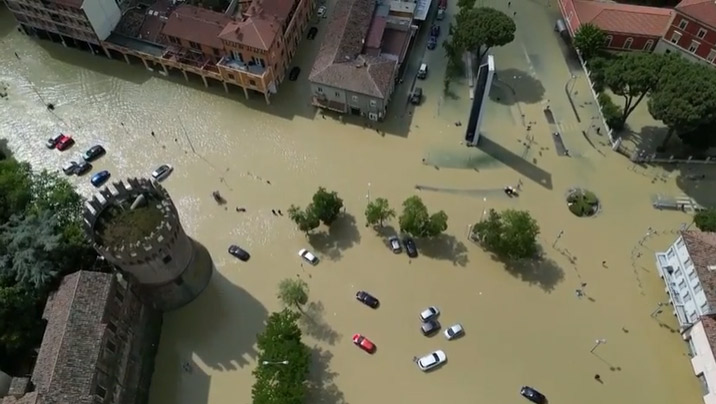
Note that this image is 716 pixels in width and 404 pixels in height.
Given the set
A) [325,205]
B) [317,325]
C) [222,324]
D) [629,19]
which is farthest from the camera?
[629,19]

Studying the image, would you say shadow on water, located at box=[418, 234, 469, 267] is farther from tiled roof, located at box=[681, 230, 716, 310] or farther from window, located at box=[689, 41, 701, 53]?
window, located at box=[689, 41, 701, 53]

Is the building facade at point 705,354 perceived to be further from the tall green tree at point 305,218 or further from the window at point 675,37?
the tall green tree at point 305,218

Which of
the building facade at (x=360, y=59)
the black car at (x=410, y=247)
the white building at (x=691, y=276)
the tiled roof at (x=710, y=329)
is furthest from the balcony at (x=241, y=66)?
the tiled roof at (x=710, y=329)

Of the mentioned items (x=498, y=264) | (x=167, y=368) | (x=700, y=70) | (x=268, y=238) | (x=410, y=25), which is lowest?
(x=167, y=368)

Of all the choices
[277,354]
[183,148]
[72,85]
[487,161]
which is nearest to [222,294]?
[277,354]

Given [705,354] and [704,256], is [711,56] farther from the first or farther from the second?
[705,354]

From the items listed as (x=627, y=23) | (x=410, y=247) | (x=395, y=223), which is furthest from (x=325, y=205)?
(x=627, y=23)

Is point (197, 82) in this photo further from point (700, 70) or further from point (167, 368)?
point (700, 70)
